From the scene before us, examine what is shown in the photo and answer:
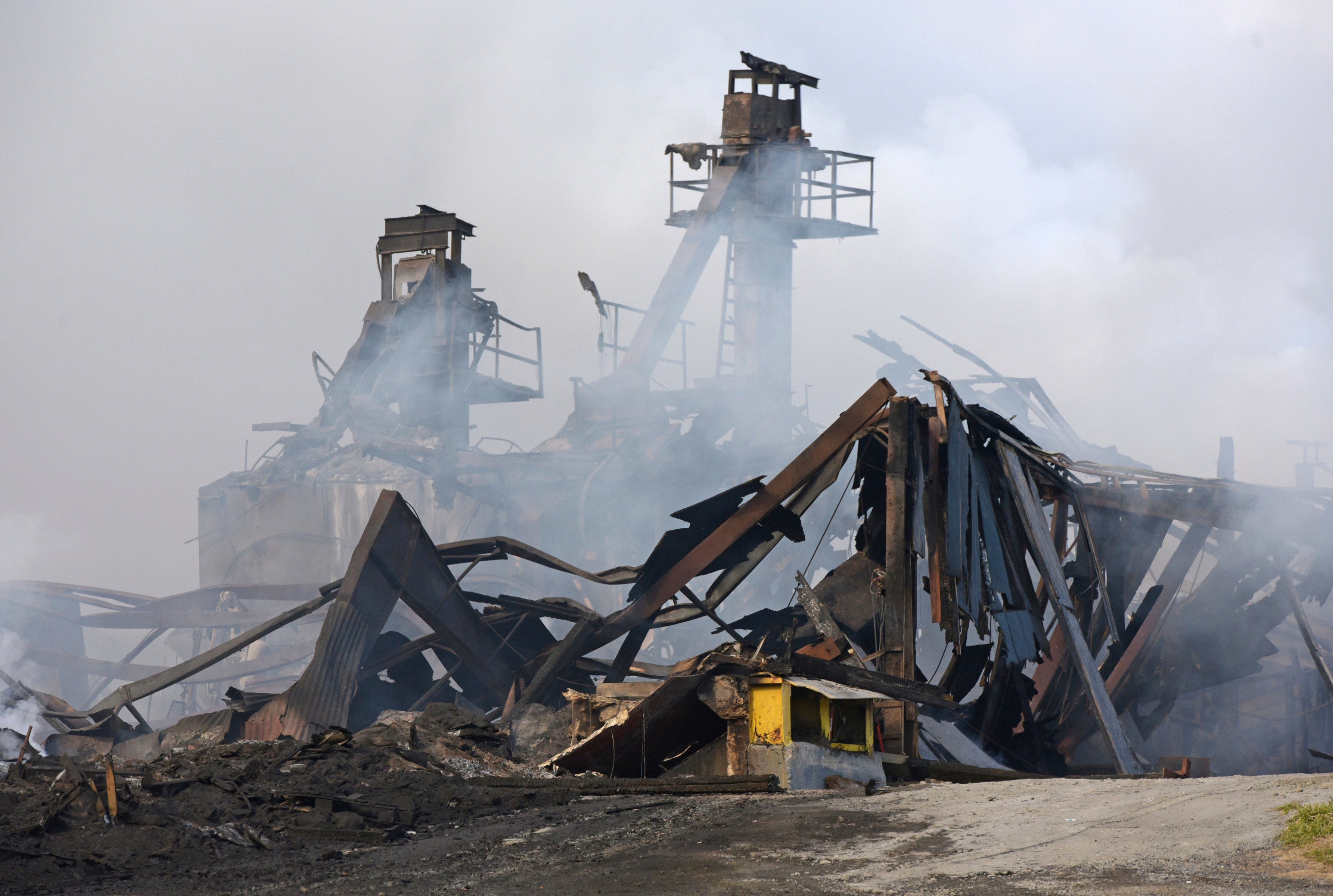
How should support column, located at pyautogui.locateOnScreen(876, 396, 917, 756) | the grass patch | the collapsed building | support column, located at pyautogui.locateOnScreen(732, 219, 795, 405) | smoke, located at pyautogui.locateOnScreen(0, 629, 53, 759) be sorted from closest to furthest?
1. the grass patch
2. the collapsed building
3. support column, located at pyautogui.locateOnScreen(876, 396, 917, 756)
4. smoke, located at pyautogui.locateOnScreen(0, 629, 53, 759)
5. support column, located at pyautogui.locateOnScreen(732, 219, 795, 405)

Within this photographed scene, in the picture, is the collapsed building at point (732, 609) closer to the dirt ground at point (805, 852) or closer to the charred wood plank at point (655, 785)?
the charred wood plank at point (655, 785)

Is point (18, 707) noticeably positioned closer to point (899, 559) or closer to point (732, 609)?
point (899, 559)

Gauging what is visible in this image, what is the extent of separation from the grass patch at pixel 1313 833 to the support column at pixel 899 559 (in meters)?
4.87

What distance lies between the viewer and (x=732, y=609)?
23016 mm

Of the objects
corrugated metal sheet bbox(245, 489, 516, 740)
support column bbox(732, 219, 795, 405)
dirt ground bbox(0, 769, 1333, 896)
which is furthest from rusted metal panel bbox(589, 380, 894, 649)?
support column bbox(732, 219, 795, 405)

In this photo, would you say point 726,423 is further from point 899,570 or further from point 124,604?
point 899,570

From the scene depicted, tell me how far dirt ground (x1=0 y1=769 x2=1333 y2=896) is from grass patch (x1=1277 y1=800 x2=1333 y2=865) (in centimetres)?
7

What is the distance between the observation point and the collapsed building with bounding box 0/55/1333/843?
9.46 m

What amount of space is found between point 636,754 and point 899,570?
9.10ft

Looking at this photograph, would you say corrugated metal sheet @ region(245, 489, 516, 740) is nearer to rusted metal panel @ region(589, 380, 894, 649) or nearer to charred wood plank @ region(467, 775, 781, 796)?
rusted metal panel @ region(589, 380, 894, 649)

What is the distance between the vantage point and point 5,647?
18.3 metres

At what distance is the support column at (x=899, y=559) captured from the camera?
10.3m

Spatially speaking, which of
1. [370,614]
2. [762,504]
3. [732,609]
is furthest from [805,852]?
[732,609]

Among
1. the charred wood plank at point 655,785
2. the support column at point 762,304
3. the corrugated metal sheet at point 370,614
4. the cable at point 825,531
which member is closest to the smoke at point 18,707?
the corrugated metal sheet at point 370,614
